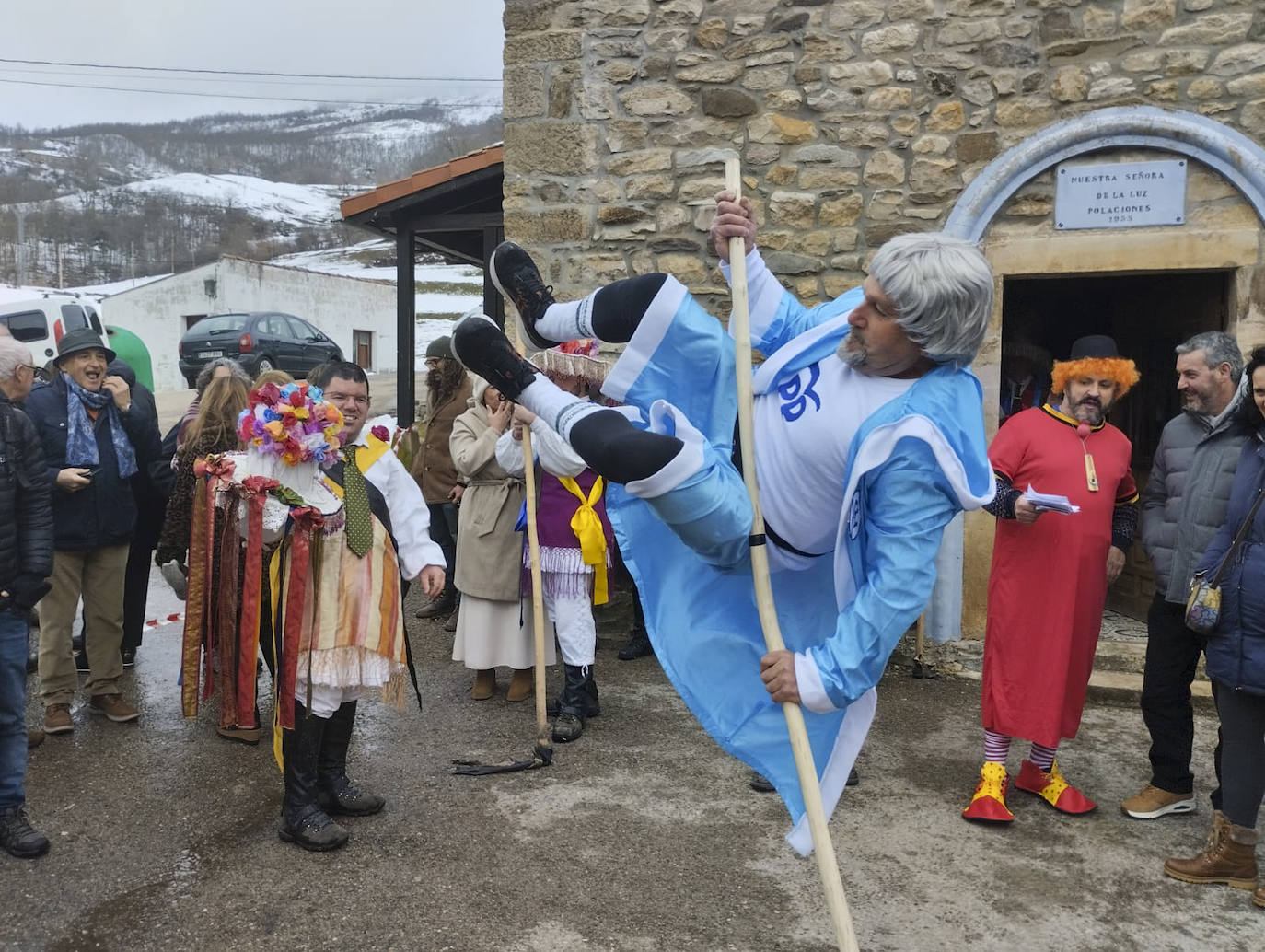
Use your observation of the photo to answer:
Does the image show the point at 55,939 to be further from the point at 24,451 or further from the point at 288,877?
the point at 24,451

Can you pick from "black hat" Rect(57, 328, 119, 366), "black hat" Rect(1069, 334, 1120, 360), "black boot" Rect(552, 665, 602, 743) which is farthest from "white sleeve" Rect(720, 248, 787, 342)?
"black hat" Rect(57, 328, 119, 366)

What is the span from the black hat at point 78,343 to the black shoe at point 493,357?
3.09 meters

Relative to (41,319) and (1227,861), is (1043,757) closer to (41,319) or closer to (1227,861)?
(1227,861)

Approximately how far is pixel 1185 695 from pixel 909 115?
10.8ft

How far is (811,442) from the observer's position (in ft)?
8.52

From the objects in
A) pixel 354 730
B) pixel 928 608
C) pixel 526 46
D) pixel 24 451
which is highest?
pixel 526 46

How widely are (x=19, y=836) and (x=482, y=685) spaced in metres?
2.26

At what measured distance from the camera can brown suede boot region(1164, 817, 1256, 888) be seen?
3.58 meters

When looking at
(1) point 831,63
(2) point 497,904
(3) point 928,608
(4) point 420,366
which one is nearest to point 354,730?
(2) point 497,904

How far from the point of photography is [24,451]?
3.91 meters

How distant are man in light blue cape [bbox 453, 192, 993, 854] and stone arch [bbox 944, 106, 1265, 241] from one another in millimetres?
3108

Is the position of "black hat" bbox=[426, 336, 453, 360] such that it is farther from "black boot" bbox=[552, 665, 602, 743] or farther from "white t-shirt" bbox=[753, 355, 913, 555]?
"white t-shirt" bbox=[753, 355, 913, 555]

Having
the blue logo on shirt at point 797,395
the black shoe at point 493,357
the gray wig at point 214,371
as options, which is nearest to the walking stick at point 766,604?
the blue logo on shirt at point 797,395

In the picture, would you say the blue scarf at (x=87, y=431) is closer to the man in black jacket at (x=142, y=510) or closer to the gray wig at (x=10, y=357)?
the man in black jacket at (x=142, y=510)
